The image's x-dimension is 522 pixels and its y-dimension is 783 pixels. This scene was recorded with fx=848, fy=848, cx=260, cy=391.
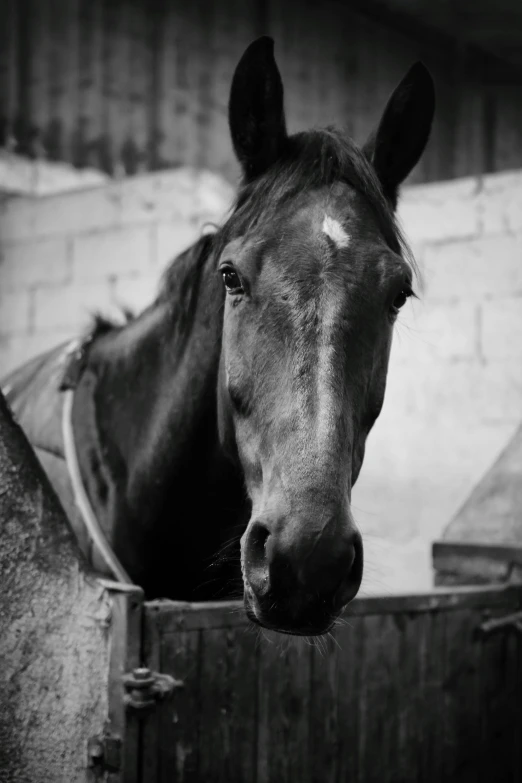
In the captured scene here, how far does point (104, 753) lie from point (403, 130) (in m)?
1.49

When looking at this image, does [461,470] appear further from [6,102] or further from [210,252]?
[6,102]

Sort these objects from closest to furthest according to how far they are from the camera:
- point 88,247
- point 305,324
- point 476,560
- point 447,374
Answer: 1. point 305,324
2. point 476,560
3. point 447,374
4. point 88,247

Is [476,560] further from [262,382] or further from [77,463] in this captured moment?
[262,382]

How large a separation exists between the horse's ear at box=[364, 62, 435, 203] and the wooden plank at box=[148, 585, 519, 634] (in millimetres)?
1026

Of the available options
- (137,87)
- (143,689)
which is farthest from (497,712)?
(137,87)

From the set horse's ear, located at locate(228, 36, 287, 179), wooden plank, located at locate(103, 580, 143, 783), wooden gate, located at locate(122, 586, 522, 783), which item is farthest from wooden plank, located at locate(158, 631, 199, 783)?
horse's ear, located at locate(228, 36, 287, 179)

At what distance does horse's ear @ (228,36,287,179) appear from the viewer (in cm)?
185

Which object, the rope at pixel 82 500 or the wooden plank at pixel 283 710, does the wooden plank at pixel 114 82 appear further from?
the wooden plank at pixel 283 710

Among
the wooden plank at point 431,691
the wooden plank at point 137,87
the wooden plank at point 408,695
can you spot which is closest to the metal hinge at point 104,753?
the wooden plank at point 408,695

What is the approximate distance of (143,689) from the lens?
1.63 metres

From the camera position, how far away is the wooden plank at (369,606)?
1771 mm

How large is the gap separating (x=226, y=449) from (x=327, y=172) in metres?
0.62

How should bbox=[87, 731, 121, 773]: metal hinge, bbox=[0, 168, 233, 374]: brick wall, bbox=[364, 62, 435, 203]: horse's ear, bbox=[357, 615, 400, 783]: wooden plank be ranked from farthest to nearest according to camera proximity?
bbox=[0, 168, 233, 374]: brick wall
bbox=[357, 615, 400, 783]: wooden plank
bbox=[364, 62, 435, 203]: horse's ear
bbox=[87, 731, 121, 773]: metal hinge

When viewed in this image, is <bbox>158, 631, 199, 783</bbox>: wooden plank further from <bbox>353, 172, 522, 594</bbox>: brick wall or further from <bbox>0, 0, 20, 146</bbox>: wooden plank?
<bbox>0, 0, 20, 146</bbox>: wooden plank
